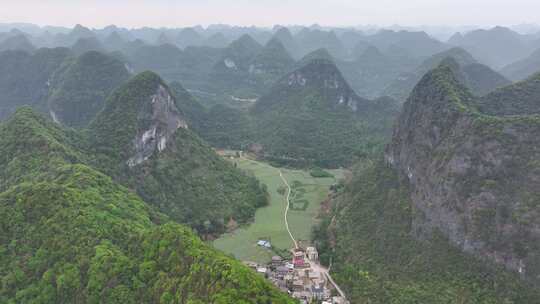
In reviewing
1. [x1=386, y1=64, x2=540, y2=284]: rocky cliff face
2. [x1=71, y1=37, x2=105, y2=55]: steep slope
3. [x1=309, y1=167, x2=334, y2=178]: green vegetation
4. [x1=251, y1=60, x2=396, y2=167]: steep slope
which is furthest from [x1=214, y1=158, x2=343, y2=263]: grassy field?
[x1=71, y1=37, x2=105, y2=55]: steep slope

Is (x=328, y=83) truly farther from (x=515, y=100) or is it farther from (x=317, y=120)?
(x=515, y=100)

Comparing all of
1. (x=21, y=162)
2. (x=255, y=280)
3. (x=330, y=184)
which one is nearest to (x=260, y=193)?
(x=330, y=184)

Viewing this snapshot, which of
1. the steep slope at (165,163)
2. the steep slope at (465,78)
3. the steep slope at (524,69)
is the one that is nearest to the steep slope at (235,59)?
the steep slope at (465,78)

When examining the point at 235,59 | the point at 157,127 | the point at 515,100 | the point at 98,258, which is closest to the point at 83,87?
the point at 157,127

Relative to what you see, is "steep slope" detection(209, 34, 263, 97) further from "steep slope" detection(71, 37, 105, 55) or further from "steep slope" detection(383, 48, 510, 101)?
"steep slope" detection(383, 48, 510, 101)

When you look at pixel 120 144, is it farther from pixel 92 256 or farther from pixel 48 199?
pixel 92 256

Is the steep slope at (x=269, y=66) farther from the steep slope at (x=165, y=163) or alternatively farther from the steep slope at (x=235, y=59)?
the steep slope at (x=165, y=163)
